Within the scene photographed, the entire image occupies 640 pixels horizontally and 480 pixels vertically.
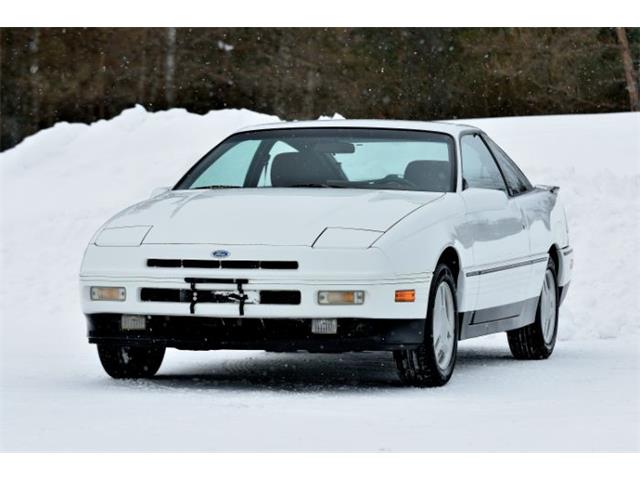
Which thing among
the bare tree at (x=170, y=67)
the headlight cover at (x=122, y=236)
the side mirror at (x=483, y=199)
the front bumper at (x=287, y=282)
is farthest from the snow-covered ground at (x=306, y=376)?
the bare tree at (x=170, y=67)

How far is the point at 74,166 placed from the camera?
24.0 metres

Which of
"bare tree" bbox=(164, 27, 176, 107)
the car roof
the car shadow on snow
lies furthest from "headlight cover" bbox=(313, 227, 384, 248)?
"bare tree" bbox=(164, 27, 176, 107)

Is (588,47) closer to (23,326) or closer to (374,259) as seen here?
(23,326)

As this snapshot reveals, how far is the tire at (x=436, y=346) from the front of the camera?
9484mm

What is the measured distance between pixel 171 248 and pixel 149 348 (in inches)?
35.4

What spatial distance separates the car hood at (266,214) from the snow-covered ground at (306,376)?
→ 873 mm

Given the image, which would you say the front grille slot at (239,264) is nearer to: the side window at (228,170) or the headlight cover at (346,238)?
the headlight cover at (346,238)

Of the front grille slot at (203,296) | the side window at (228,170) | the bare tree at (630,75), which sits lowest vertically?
the front grille slot at (203,296)

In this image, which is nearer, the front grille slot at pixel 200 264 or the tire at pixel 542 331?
the front grille slot at pixel 200 264

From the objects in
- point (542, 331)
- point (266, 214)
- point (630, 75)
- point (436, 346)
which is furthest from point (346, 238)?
point (630, 75)

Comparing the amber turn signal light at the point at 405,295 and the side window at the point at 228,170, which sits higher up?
the side window at the point at 228,170

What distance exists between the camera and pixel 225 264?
9203mm

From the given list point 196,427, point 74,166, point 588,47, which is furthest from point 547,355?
point 588,47

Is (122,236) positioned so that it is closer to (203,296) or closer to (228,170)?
(203,296)
